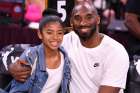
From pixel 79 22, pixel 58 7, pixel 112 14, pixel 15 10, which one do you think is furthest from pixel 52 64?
pixel 112 14

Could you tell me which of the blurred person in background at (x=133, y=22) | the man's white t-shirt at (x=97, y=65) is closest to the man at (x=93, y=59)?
the man's white t-shirt at (x=97, y=65)

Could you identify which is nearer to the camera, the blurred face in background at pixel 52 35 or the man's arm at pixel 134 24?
the blurred face in background at pixel 52 35

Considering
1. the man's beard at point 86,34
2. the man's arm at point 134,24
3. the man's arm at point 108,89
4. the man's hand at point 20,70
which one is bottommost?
the man's arm at point 108,89

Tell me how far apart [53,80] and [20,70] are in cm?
24

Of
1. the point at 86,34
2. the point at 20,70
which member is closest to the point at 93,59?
the point at 86,34

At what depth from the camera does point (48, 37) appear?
3551mm

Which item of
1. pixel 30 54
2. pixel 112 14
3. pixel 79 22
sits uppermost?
pixel 79 22

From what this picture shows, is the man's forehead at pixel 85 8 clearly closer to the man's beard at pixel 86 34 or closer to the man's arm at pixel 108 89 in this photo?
the man's beard at pixel 86 34

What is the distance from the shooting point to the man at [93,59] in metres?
3.51

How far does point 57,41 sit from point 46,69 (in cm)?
20

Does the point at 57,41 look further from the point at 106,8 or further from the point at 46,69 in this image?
the point at 106,8

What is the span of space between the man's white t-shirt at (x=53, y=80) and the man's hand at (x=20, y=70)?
0.47 feet

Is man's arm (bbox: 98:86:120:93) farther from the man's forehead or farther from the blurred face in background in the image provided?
the man's forehead

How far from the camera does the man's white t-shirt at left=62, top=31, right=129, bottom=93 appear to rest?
3.51 meters
